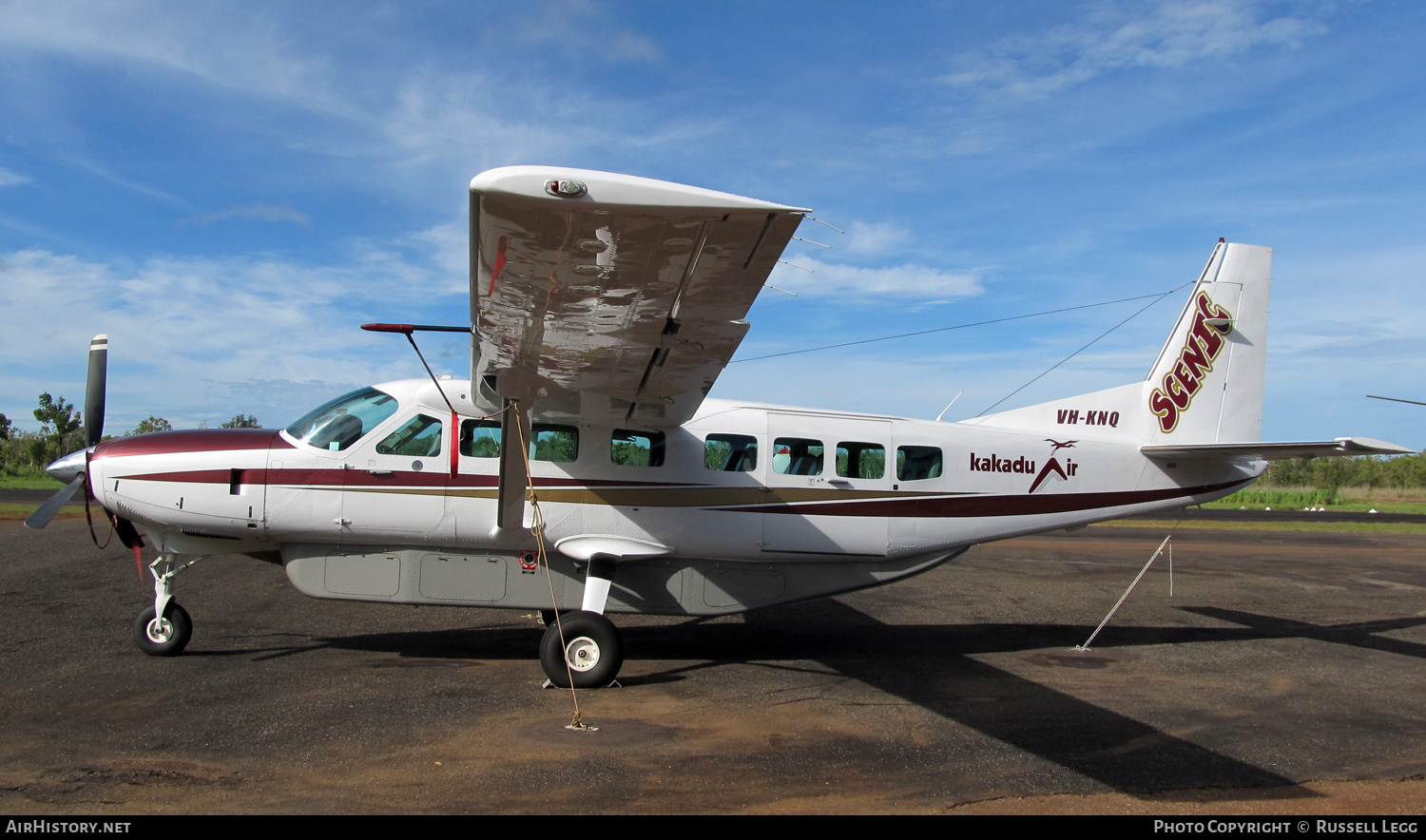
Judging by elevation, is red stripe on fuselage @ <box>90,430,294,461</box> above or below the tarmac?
above

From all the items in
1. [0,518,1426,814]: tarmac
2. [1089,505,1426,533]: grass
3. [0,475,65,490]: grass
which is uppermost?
[1089,505,1426,533]: grass

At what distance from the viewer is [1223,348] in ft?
32.0

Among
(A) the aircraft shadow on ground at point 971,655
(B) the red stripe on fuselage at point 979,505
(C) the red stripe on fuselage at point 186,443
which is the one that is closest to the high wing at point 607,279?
(B) the red stripe on fuselage at point 979,505

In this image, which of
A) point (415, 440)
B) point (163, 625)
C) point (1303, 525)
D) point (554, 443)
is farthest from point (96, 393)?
point (1303, 525)

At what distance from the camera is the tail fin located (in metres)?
9.71

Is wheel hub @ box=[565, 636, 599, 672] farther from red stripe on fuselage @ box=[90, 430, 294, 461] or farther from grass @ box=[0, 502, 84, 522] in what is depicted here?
grass @ box=[0, 502, 84, 522]

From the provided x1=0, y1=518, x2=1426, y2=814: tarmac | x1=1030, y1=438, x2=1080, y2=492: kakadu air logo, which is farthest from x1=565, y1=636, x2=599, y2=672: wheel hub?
x1=1030, y1=438, x2=1080, y2=492: kakadu air logo

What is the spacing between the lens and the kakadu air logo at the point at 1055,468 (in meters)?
9.13

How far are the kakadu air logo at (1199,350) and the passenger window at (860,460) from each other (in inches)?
146

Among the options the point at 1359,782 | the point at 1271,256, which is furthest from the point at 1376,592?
the point at 1359,782

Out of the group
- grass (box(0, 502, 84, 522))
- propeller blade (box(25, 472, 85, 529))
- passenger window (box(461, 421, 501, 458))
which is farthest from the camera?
grass (box(0, 502, 84, 522))

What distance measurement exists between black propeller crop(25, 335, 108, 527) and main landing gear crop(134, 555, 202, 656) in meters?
0.99

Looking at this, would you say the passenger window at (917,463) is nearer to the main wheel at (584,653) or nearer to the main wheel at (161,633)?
the main wheel at (584,653)

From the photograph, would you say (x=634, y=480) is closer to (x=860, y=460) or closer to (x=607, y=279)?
(x=860, y=460)
